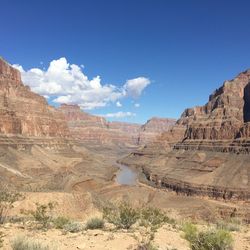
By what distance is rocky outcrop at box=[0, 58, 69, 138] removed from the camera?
126000 millimetres

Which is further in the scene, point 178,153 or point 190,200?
point 178,153

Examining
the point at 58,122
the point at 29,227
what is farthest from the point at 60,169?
the point at 29,227

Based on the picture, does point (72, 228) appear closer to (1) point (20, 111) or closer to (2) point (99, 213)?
(2) point (99, 213)

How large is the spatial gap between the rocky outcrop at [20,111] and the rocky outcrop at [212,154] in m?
41.8

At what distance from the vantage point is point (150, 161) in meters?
166

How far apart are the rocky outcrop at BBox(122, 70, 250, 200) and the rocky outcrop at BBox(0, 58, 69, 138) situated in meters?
41.8

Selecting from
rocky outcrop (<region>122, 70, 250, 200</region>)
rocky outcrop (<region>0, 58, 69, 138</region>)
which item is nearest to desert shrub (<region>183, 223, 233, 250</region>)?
rocky outcrop (<region>122, 70, 250, 200</region>)

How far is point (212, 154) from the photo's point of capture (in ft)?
408

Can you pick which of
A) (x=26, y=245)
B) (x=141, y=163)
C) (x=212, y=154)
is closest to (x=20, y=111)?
(x=141, y=163)

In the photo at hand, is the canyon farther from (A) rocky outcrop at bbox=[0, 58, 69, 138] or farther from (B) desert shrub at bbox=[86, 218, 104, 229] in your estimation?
(B) desert shrub at bbox=[86, 218, 104, 229]

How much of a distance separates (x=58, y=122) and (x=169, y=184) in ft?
283

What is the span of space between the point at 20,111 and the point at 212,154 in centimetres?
7013

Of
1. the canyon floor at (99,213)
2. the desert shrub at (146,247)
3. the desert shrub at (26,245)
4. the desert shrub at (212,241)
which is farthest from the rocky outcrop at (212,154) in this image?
the desert shrub at (26,245)

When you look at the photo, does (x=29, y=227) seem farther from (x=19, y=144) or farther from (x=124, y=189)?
(x=19, y=144)
